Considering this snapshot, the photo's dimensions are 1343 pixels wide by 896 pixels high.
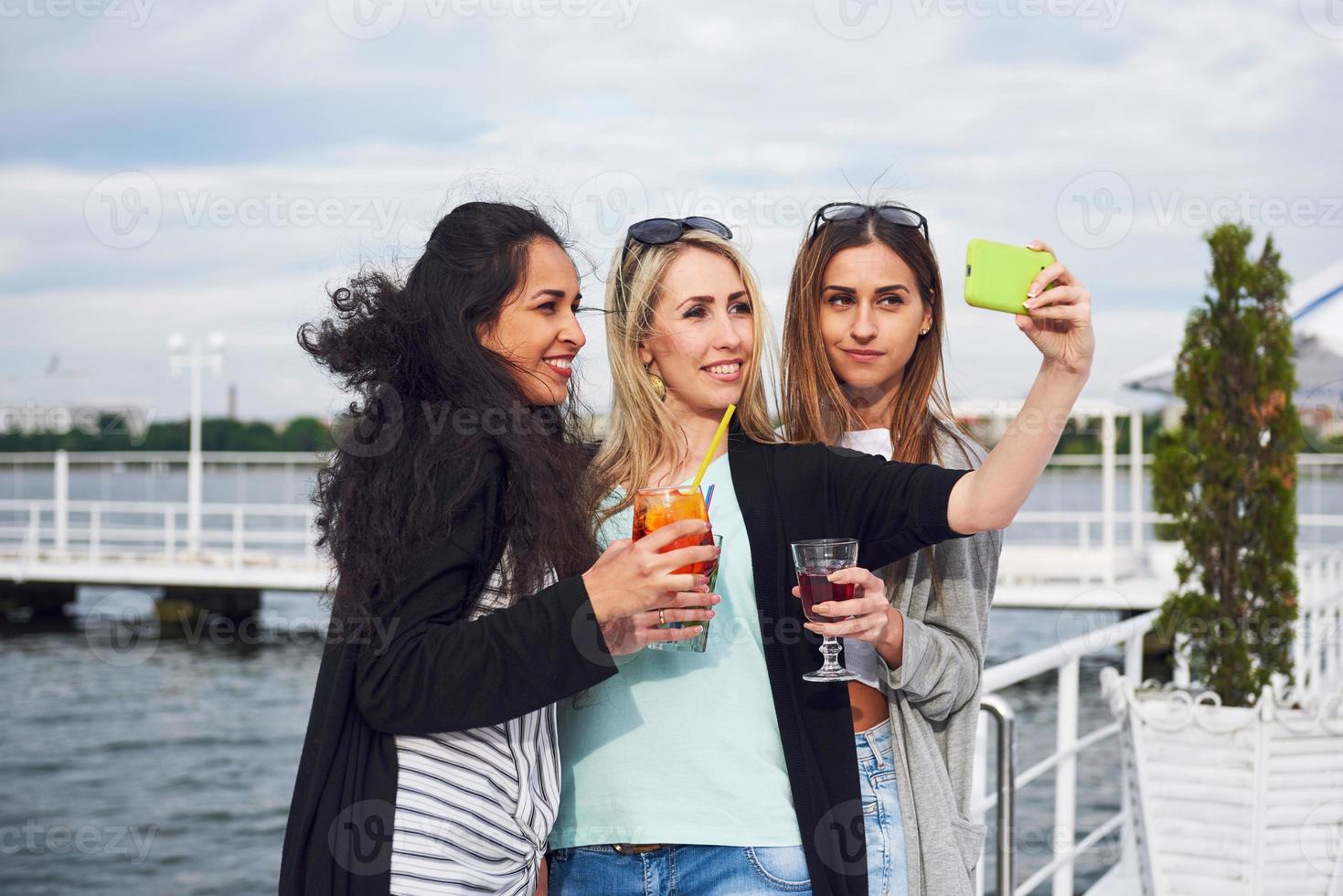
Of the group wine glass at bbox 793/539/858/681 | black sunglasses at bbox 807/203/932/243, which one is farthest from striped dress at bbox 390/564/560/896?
black sunglasses at bbox 807/203/932/243

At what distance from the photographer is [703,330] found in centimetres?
198

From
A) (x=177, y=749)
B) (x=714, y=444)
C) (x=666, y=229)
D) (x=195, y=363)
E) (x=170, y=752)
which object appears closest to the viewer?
(x=714, y=444)

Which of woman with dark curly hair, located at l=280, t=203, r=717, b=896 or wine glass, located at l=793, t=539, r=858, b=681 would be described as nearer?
woman with dark curly hair, located at l=280, t=203, r=717, b=896

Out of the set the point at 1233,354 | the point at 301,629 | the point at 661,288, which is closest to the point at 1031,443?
the point at 661,288

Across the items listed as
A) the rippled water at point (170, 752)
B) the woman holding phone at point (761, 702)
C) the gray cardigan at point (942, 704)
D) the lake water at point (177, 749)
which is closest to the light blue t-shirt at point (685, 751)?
the woman holding phone at point (761, 702)

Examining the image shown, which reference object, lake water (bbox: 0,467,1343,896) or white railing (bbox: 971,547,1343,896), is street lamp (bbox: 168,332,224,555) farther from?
white railing (bbox: 971,547,1343,896)

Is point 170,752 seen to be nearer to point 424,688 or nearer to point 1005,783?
point 1005,783

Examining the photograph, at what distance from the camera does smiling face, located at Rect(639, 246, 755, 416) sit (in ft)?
6.46

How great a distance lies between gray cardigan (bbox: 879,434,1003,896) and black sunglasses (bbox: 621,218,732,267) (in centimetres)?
67

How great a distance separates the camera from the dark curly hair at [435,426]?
1.46 metres

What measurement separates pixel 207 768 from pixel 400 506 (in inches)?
518

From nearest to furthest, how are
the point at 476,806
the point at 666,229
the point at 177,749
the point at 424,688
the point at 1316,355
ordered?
the point at 424,688, the point at 476,806, the point at 666,229, the point at 1316,355, the point at 177,749

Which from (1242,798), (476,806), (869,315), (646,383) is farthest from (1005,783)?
(476,806)

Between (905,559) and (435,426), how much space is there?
83 cm
